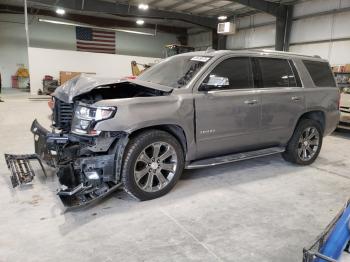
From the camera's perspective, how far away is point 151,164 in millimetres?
3113

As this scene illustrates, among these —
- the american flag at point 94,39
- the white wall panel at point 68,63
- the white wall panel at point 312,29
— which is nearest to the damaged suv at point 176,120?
the white wall panel at point 312,29

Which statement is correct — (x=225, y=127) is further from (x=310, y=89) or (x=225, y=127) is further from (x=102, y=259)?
(x=102, y=259)

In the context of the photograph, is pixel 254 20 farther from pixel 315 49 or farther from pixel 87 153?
pixel 87 153

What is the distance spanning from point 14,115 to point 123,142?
6809 mm

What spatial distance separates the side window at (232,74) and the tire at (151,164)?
0.82 meters

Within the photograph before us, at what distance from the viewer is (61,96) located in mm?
3367

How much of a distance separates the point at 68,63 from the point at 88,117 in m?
14.5

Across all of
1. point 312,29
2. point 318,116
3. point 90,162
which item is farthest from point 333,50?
point 90,162

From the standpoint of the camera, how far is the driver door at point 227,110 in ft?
11.0

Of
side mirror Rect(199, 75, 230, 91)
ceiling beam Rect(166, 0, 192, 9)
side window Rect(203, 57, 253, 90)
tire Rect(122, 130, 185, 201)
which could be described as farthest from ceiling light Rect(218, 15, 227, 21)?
tire Rect(122, 130, 185, 201)

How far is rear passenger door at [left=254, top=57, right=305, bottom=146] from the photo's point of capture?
3.86m

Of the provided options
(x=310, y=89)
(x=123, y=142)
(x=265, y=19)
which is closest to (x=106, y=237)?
(x=123, y=142)

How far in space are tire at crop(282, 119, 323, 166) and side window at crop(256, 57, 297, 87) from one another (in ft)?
2.19

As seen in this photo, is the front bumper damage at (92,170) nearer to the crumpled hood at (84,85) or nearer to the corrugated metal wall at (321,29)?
the crumpled hood at (84,85)
